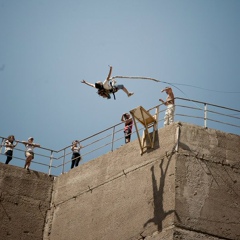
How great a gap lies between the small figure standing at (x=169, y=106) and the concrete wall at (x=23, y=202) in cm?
474

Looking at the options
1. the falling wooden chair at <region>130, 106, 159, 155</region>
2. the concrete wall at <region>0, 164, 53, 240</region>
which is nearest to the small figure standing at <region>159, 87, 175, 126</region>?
the falling wooden chair at <region>130, 106, 159, 155</region>

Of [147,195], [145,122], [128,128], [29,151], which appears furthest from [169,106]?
[29,151]

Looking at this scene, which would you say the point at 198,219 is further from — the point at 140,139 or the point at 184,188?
the point at 140,139

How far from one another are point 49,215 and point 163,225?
4.98 metres

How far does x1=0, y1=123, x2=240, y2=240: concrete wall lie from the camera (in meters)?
19.1

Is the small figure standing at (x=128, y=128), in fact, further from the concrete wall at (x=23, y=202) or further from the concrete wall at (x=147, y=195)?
the concrete wall at (x=23, y=202)

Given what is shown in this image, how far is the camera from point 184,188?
63.8ft

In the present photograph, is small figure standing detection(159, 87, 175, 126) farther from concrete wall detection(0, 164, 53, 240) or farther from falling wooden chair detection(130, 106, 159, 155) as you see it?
concrete wall detection(0, 164, 53, 240)

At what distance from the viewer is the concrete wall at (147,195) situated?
1914 cm

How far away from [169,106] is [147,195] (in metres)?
2.93

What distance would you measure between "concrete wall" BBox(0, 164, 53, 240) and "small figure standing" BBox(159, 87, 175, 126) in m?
4.74

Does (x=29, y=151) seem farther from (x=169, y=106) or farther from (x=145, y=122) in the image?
(x=169, y=106)

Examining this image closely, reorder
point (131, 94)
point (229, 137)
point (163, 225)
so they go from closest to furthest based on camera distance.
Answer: point (163, 225), point (229, 137), point (131, 94)

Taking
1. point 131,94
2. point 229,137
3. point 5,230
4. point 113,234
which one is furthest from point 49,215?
point 229,137
